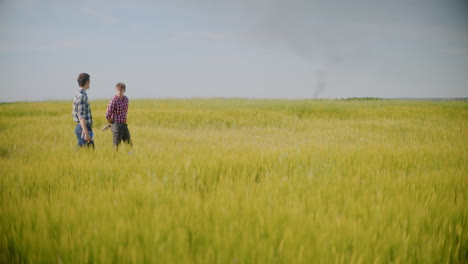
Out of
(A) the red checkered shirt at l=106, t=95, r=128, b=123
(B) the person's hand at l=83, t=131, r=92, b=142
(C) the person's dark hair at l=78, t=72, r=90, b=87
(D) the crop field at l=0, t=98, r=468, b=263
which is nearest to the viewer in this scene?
(D) the crop field at l=0, t=98, r=468, b=263

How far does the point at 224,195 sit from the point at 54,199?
1.44 metres

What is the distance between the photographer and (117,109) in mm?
5770

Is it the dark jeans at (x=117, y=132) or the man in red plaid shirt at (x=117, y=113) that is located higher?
the man in red plaid shirt at (x=117, y=113)

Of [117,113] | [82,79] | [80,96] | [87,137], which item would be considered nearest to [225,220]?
[87,137]

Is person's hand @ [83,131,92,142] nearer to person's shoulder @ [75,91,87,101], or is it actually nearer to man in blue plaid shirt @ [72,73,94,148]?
man in blue plaid shirt @ [72,73,94,148]

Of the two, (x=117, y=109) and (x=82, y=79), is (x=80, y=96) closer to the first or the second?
(x=82, y=79)

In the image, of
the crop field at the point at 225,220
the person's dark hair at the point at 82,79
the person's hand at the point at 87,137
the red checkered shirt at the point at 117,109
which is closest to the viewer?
the crop field at the point at 225,220

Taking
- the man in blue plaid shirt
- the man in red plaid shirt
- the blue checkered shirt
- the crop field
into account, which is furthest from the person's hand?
the crop field

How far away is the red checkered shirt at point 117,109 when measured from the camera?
225 inches

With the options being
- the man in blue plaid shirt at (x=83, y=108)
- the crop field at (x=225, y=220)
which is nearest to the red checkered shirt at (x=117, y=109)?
the man in blue plaid shirt at (x=83, y=108)

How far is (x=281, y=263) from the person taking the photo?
1375 mm

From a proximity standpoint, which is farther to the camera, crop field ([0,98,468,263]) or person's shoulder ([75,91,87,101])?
person's shoulder ([75,91,87,101])

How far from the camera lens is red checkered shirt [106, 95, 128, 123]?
18.7 feet

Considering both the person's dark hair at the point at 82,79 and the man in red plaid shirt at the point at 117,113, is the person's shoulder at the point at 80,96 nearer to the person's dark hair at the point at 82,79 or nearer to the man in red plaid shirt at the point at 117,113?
the person's dark hair at the point at 82,79
